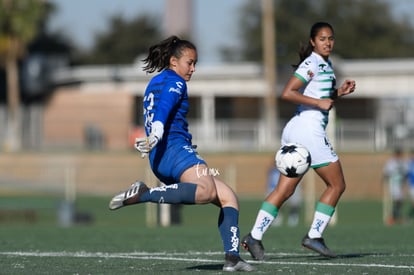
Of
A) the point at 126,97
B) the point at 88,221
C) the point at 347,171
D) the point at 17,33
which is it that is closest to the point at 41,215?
the point at 88,221

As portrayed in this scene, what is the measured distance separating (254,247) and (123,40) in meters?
82.8

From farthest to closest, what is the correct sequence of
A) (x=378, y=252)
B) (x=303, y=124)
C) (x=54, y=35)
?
(x=54, y=35), (x=378, y=252), (x=303, y=124)

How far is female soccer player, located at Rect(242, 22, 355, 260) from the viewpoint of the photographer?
10.7 m

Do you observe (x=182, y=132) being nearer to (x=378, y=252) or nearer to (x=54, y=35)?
(x=378, y=252)

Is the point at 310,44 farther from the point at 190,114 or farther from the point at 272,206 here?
the point at 190,114

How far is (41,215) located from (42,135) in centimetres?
1751

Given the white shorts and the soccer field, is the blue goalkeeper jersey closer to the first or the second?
the soccer field

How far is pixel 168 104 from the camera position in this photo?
905 centimetres

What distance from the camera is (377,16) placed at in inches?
3327

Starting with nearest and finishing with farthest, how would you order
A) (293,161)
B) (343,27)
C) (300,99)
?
(293,161), (300,99), (343,27)

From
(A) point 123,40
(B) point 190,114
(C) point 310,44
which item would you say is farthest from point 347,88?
(A) point 123,40

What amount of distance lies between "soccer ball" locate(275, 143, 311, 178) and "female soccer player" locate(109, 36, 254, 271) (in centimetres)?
131

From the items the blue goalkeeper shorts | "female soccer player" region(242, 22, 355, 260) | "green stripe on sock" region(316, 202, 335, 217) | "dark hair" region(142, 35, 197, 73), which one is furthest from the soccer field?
"dark hair" region(142, 35, 197, 73)

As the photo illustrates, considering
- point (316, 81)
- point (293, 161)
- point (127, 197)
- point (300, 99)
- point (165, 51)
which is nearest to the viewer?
point (127, 197)
